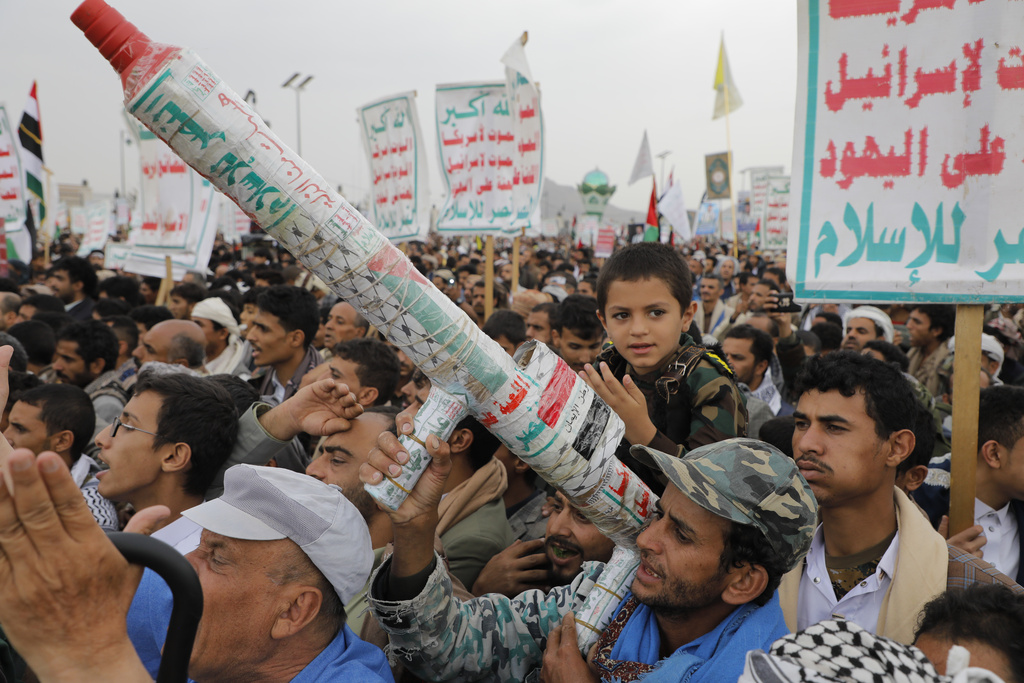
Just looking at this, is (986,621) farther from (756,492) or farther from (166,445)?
(166,445)

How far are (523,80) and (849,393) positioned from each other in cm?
550

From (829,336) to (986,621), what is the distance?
5708mm

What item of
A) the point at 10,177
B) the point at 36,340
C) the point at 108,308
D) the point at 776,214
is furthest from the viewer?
the point at 776,214

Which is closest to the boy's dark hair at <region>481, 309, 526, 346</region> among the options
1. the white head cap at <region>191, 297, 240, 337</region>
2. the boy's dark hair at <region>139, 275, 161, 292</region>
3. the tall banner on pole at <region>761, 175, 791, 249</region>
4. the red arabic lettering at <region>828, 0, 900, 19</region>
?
the white head cap at <region>191, 297, 240, 337</region>

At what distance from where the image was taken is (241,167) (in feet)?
4.56

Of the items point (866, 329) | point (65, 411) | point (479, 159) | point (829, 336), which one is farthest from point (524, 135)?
point (65, 411)

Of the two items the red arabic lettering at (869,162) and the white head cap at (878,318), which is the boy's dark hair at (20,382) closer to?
the red arabic lettering at (869,162)

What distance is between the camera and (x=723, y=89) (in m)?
16.3

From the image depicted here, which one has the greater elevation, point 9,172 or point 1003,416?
point 9,172

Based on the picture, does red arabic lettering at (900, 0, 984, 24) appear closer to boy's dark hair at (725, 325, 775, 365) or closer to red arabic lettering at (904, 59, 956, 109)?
red arabic lettering at (904, 59, 956, 109)

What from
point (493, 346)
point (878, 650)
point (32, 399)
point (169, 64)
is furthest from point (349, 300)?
point (32, 399)

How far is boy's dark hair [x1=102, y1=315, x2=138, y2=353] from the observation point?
6.04 metres

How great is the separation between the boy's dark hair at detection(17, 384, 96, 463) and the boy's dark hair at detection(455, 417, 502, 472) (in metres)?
2.06

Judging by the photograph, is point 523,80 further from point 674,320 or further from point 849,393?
point 849,393
